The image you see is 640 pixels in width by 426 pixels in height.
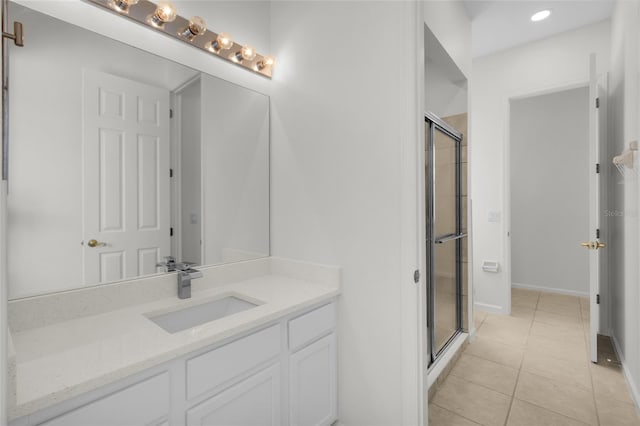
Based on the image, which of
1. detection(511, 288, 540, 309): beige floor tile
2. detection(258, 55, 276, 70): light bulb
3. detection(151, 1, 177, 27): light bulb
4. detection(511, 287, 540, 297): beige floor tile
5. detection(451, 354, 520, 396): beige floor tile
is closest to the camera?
detection(151, 1, 177, 27): light bulb

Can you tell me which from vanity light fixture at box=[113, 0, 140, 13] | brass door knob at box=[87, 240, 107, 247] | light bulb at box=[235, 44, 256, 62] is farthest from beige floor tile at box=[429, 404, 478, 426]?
vanity light fixture at box=[113, 0, 140, 13]

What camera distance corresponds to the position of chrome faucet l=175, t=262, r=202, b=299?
1479mm

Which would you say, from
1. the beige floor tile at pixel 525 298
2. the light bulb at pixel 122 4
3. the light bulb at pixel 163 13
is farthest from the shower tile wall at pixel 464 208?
the light bulb at pixel 122 4

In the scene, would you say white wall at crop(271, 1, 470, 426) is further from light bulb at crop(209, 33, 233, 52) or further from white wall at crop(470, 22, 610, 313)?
white wall at crop(470, 22, 610, 313)

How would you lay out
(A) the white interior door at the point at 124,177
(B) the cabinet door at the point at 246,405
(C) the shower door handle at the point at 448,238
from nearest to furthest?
(B) the cabinet door at the point at 246,405 → (A) the white interior door at the point at 124,177 → (C) the shower door handle at the point at 448,238

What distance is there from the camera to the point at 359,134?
1580 millimetres

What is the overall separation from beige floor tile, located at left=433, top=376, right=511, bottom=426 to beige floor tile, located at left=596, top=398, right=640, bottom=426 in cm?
47

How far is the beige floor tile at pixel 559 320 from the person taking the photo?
3054 millimetres

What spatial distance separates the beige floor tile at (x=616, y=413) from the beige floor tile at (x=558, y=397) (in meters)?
0.04

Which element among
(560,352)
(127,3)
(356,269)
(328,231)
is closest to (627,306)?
(560,352)

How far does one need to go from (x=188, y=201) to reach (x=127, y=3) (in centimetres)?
90


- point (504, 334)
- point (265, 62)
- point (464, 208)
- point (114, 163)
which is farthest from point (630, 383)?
point (114, 163)

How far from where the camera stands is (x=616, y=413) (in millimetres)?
1779

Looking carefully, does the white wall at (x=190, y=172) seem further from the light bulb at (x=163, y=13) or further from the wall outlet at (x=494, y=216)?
the wall outlet at (x=494, y=216)
